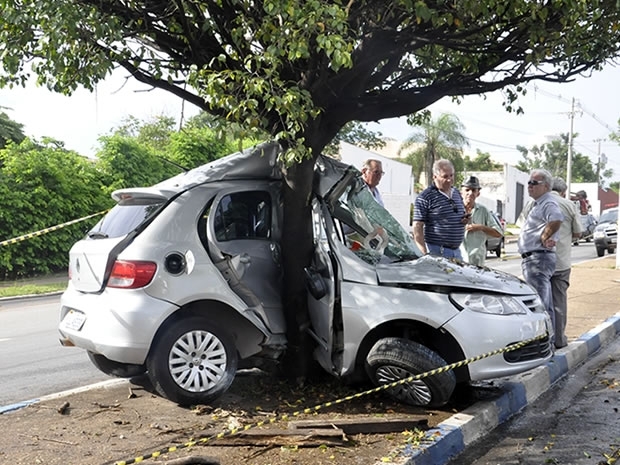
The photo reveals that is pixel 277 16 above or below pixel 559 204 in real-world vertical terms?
above

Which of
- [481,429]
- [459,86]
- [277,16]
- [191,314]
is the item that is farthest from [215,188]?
[481,429]

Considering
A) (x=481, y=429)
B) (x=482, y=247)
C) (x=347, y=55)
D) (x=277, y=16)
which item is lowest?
(x=481, y=429)

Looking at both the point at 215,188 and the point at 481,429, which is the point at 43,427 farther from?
the point at 481,429

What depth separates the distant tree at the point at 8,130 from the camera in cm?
2361

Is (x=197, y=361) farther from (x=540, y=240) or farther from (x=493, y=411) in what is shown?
(x=540, y=240)

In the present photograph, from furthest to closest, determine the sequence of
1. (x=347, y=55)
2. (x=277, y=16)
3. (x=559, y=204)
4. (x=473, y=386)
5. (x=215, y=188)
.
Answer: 1. (x=559, y=204)
2. (x=473, y=386)
3. (x=215, y=188)
4. (x=277, y=16)
5. (x=347, y=55)

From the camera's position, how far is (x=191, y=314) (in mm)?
5250

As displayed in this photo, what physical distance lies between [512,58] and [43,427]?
4.98 metres

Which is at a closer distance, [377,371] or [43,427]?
[43,427]

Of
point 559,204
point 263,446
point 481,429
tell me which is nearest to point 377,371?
point 481,429

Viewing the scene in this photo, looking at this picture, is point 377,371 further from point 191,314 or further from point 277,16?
point 277,16

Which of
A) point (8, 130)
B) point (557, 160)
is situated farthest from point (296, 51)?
point (557, 160)

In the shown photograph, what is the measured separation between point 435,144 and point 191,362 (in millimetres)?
42702

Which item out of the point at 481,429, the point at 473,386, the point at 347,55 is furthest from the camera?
the point at 473,386
